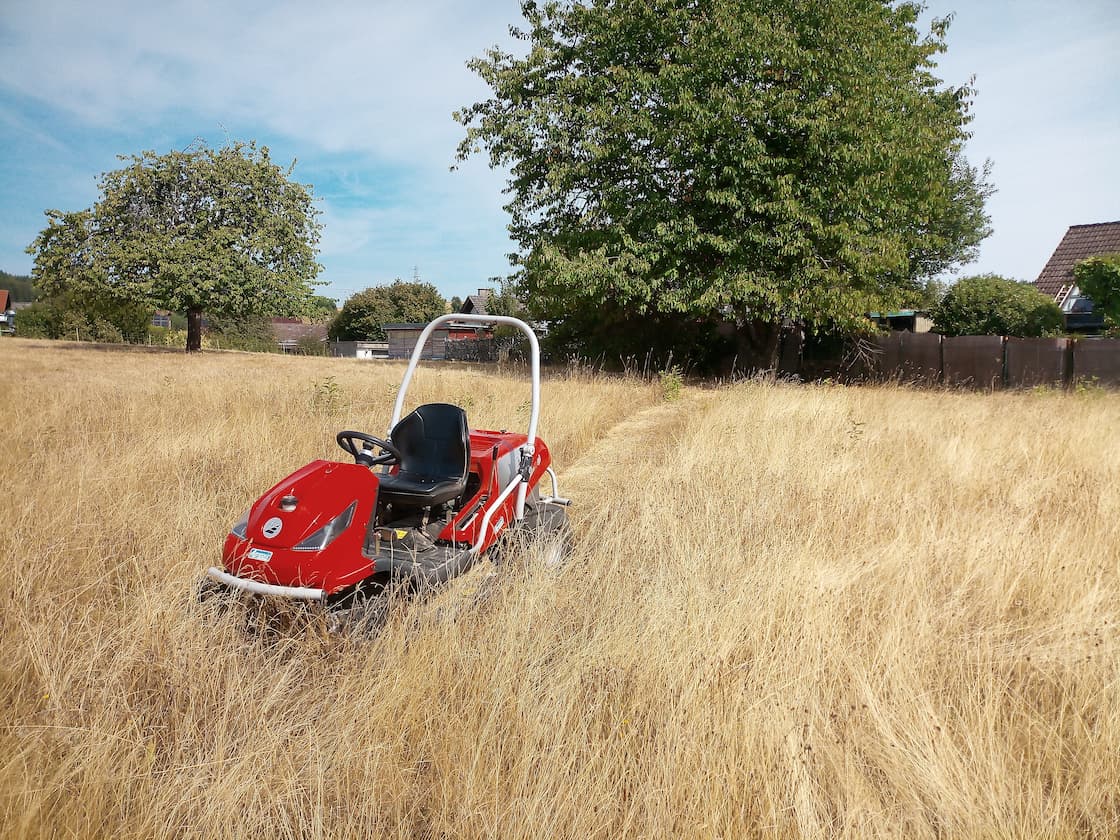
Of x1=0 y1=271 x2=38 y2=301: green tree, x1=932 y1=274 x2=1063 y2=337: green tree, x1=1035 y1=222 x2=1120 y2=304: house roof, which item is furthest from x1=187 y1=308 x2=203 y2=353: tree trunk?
x1=0 y1=271 x2=38 y2=301: green tree

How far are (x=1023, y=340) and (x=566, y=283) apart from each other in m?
11.5

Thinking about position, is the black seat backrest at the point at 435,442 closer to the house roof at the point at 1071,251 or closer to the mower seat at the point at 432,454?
the mower seat at the point at 432,454

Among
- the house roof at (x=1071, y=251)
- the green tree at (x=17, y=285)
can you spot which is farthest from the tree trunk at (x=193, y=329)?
the green tree at (x=17, y=285)

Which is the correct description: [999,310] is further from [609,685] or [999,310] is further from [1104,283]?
[609,685]

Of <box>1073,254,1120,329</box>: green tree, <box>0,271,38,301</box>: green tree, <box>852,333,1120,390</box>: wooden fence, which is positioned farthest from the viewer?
<box>0,271,38,301</box>: green tree

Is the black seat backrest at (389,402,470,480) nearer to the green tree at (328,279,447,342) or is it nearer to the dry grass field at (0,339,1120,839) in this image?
the dry grass field at (0,339,1120,839)

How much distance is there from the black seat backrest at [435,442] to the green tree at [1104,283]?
21632mm

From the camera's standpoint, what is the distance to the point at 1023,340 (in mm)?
17312

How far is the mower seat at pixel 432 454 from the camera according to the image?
3611 millimetres

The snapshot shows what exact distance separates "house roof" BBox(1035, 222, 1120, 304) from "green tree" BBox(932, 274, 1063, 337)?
5.35m

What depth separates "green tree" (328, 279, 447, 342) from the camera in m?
61.8

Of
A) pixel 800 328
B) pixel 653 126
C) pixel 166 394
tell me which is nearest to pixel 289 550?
pixel 166 394

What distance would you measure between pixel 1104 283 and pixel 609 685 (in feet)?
74.4

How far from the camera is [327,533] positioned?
2922 millimetres
